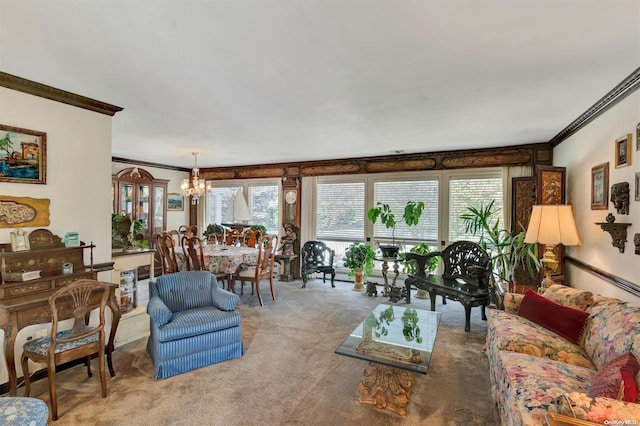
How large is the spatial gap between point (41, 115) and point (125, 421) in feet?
8.22

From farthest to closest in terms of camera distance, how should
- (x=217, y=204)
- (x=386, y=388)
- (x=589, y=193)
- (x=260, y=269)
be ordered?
1. (x=217, y=204)
2. (x=260, y=269)
3. (x=589, y=193)
4. (x=386, y=388)

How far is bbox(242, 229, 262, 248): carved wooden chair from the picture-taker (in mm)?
5570

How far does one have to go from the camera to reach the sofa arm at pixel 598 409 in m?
1.24

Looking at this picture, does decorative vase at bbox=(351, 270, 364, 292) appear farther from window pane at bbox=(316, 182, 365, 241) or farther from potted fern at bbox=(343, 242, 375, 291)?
window pane at bbox=(316, 182, 365, 241)

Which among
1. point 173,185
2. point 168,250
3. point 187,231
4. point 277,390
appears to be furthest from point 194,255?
point 173,185

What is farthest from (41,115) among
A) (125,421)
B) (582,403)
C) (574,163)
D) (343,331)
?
(574,163)

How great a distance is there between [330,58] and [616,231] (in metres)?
2.65

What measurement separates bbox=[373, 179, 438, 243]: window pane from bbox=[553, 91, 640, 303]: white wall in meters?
1.92

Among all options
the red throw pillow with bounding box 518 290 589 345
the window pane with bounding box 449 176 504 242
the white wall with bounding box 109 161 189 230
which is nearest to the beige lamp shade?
the red throw pillow with bounding box 518 290 589 345

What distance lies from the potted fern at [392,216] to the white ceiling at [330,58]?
1.91m

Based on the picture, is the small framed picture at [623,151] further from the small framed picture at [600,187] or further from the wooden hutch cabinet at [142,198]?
the wooden hutch cabinet at [142,198]

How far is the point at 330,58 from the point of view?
80.4 inches

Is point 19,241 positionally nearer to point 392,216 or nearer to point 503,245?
point 392,216

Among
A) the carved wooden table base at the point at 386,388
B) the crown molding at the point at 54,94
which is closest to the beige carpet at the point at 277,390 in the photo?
the carved wooden table base at the point at 386,388
